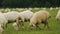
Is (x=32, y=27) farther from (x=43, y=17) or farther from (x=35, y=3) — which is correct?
(x=35, y=3)

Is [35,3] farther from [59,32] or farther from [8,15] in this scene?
[59,32]

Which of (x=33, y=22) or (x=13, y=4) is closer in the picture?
(x=33, y=22)

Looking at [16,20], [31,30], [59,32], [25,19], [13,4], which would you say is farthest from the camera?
[13,4]

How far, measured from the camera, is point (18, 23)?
16219 millimetres

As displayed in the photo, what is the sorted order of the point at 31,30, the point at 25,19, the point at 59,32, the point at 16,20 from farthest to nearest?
the point at 25,19, the point at 16,20, the point at 31,30, the point at 59,32

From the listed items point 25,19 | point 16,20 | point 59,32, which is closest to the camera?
point 59,32

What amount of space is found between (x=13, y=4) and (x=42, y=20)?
4227cm

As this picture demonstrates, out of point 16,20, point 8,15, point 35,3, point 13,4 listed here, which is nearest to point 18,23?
point 16,20

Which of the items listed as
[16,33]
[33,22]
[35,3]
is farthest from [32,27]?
[35,3]

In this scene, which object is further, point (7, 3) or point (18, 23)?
point (7, 3)

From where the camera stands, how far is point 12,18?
56.3ft

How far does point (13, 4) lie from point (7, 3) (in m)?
1.63

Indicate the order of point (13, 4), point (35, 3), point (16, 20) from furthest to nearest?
point (13, 4), point (35, 3), point (16, 20)

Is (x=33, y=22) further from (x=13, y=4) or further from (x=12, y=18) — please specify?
(x=13, y=4)
